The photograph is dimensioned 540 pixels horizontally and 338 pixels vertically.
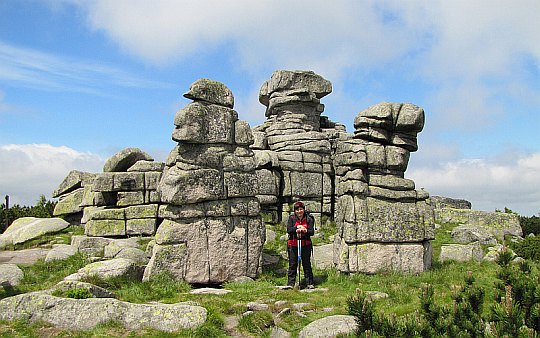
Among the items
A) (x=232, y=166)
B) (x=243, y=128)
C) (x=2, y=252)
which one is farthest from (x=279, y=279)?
(x=2, y=252)

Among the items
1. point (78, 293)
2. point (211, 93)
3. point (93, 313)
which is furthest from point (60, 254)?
point (93, 313)

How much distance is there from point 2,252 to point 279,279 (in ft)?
42.2

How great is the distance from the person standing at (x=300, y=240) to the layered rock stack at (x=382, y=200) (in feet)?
4.31

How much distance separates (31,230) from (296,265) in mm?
14624

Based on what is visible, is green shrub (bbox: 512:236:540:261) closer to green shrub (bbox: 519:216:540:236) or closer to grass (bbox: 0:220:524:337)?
grass (bbox: 0:220:524:337)

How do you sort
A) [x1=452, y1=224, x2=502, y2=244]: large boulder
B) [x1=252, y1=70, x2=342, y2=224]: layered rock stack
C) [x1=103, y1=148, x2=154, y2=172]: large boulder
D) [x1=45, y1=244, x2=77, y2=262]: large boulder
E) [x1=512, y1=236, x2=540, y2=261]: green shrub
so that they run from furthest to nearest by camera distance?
[x1=252, y1=70, x2=342, y2=224]: layered rock stack
[x1=103, y1=148, x2=154, y2=172]: large boulder
[x1=452, y1=224, x2=502, y2=244]: large boulder
[x1=45, y1=244, x2=77, y2=262]: large boulder
[x1=512, y1=236, x2=540, y2=261]: green shrub

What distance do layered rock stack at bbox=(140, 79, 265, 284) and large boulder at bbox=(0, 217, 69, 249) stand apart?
10600mm

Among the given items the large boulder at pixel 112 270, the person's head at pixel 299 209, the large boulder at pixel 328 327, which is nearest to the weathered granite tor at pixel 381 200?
the person's head at pixel 299 209

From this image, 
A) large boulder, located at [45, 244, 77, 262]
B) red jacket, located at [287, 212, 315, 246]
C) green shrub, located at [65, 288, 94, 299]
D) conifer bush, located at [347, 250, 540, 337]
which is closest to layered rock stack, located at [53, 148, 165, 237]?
large boulder, located at [45, 244, 77, 262]

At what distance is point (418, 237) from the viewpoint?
14.9m

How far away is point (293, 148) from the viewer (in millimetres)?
25672

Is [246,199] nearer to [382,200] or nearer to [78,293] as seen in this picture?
[382,200]

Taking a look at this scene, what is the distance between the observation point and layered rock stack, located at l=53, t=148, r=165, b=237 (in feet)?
69.7

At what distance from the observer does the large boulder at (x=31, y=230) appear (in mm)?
21703
